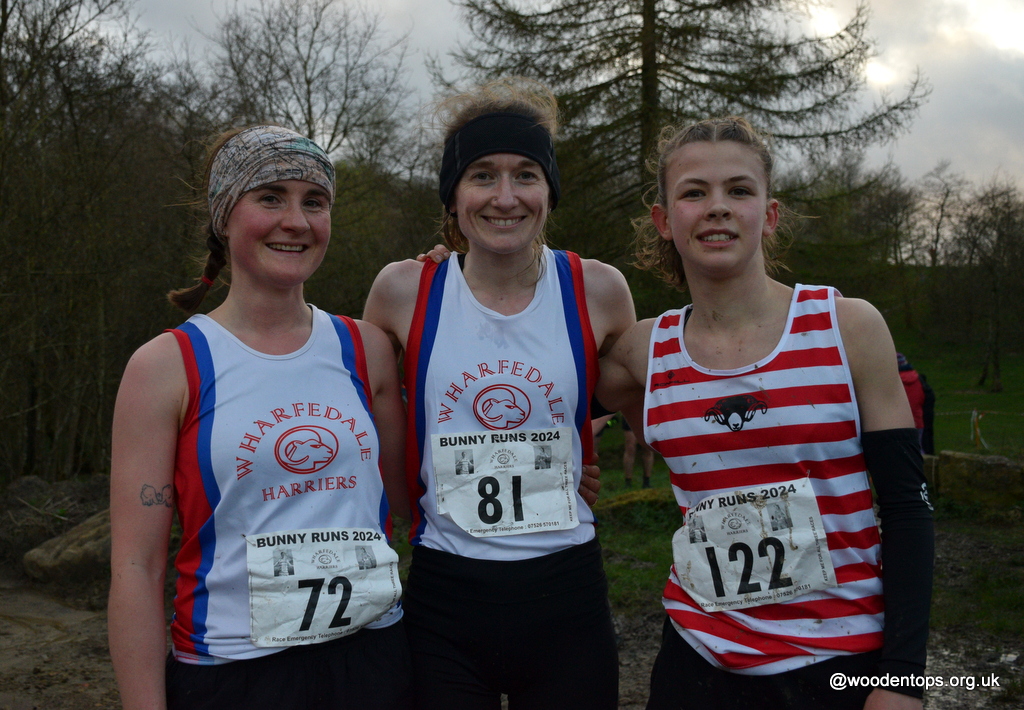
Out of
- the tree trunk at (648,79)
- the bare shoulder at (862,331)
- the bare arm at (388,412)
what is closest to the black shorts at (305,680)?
the bare arm at (388,412)

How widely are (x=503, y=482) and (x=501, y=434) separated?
134mm

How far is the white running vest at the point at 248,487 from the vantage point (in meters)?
1.83

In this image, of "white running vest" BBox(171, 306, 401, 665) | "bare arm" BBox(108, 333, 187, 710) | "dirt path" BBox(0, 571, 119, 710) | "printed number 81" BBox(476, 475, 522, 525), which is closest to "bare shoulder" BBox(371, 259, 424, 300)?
"white running vest" BBox(171, 306, 401, 665)

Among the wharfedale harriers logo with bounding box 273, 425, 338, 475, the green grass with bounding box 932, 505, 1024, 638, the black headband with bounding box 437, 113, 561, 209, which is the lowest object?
the green grass with bounding box 932, 505, 1024, 638

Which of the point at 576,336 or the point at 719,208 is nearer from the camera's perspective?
the point at 719,208

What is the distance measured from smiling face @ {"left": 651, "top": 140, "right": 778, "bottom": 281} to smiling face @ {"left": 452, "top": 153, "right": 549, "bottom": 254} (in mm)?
424

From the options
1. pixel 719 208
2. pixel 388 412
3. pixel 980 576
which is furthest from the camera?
pixel 980 576

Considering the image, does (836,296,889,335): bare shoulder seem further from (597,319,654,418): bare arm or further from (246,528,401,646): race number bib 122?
(246,528,401,646): race number bib 122

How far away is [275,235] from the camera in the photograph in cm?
203

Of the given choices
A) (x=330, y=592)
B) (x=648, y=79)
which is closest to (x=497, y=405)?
(x=330, y=592)

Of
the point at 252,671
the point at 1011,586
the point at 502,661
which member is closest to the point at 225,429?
the point at 252,671

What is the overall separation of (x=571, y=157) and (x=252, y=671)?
11.7 meters

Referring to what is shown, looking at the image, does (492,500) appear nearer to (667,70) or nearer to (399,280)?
(399,280)

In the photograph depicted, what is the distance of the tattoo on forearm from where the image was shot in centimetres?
182
